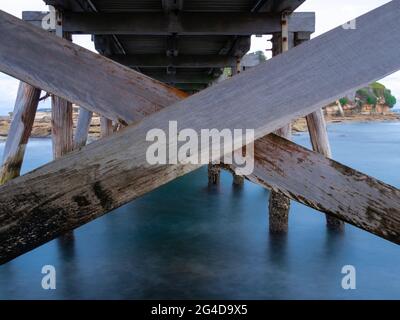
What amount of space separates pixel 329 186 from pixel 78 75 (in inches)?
32.3

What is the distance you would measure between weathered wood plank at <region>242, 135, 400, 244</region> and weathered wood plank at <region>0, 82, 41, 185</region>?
421 cm

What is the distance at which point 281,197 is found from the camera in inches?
241

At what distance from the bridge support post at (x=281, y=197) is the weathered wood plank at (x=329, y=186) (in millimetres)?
3763

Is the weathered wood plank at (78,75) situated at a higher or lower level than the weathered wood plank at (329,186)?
higher

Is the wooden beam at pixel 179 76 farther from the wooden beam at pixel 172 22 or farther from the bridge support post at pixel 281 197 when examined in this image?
the wooden beam at pixel 172 22

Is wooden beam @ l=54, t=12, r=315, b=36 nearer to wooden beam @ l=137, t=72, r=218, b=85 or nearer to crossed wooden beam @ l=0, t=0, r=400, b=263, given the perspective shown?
crossed wooden beam @ l=0, t=0, r=400, b=263

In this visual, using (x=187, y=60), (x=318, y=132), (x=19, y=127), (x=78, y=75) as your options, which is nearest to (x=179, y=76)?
(x=187, y=60)

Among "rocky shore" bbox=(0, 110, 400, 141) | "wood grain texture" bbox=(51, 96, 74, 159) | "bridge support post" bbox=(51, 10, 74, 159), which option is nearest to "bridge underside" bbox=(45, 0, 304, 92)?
"bridge support post" bbox=(51, 10, 74, 159)

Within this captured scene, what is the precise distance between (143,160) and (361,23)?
27.6 inches

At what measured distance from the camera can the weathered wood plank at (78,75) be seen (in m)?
1.25

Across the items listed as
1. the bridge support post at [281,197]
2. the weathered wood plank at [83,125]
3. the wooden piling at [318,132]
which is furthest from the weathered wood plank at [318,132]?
the weathered wood plank at [83,125]

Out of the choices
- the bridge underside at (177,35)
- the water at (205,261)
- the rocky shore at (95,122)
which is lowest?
the water at (205,261)
